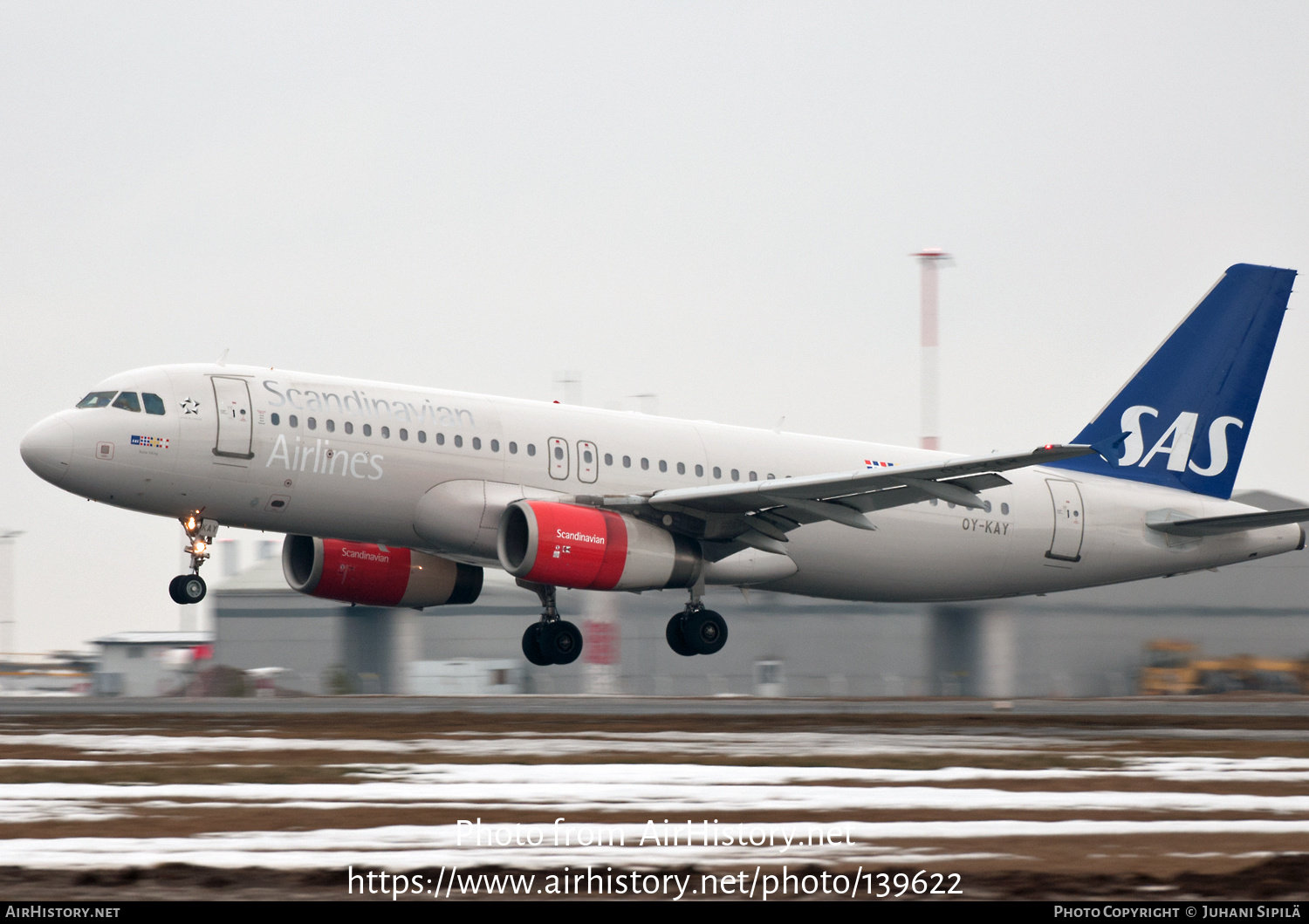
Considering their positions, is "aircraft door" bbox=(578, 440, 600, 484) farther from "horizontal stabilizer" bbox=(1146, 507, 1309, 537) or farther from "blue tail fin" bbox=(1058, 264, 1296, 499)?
"horizontal stabilizer" bbox=(1146, 507, 1309, 537)

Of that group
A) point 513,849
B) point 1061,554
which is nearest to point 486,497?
point 1061,554

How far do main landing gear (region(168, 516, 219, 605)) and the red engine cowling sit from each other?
4976 mm

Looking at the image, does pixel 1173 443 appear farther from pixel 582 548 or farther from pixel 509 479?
pixel 509 479

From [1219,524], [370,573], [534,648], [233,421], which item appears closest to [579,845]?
[233,421]

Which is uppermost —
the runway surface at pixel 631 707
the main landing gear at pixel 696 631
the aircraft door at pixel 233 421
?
the aircraft door at pixel 233 421

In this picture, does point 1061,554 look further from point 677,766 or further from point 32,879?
point 32,879

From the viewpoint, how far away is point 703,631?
30281 millimetres

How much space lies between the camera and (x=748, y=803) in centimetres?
1416

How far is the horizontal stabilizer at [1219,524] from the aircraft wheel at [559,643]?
13.0 metres

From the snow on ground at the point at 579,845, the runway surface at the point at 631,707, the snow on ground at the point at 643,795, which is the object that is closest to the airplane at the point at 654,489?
the runway surface at the point at 631,707

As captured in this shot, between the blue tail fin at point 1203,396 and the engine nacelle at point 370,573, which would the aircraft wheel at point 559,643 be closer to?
the engine nacelle at point 370,573

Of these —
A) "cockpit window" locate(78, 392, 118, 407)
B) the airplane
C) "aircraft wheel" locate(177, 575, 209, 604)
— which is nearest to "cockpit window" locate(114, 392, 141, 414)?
the airplane

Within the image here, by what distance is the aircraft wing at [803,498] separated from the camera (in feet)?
88.4

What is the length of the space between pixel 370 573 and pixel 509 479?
187 inches
